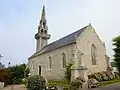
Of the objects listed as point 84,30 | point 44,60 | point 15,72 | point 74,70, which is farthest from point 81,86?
point 44,60

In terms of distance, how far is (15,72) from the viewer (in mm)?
27438

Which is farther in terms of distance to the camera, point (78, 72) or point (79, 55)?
point (79, 55)

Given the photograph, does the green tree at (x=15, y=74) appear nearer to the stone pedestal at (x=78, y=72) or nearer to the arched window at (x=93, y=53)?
the stone pedestal at (x=78, y=72)

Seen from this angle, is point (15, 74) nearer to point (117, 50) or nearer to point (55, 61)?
point (55, 61)

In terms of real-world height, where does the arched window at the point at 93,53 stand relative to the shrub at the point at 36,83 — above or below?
above

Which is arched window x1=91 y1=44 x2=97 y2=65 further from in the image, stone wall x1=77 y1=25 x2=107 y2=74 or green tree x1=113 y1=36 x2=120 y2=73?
green tree x1=113 y1=36 x2=120 y2=73

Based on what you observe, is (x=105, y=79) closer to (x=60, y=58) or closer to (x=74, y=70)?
(x=74, y=70)

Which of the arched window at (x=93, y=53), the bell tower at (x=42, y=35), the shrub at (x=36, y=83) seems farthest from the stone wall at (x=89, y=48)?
the bell tower at (x=42, y=35)

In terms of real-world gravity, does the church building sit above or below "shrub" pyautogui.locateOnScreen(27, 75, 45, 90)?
above

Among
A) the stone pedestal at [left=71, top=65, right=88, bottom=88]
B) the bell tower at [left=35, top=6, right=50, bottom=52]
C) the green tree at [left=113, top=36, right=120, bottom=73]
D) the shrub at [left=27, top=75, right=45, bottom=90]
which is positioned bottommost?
the shrub at [left=27, top=75, right=45, bottom=90]

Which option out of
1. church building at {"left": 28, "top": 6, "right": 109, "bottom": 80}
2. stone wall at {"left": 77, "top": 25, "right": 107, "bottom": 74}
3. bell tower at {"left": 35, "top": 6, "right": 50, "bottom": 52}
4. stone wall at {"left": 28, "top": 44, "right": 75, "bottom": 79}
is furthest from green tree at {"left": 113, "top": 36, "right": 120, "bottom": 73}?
bell tower at {"left": 35, "top": 6, "right": 50, "bottom": 52}

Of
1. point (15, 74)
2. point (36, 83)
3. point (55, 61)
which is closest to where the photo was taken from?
point (36, 83)

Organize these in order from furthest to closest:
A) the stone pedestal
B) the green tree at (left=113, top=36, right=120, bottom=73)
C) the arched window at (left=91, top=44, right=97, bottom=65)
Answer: the arched window at (left=91, top=44, right=97, bottom=65) < the green tree at (left=113, top=36, right=120, bottom=73) < the stone pedestal

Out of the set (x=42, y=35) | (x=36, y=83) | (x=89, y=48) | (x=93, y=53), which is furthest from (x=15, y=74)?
(x=42, y=35)
